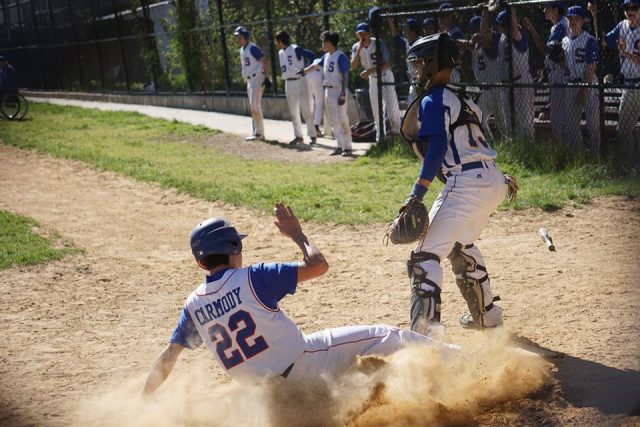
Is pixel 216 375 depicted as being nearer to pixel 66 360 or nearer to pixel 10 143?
pixel 66 360

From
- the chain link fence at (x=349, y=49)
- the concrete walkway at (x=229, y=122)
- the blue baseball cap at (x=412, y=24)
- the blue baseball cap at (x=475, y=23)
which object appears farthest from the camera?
the concrete walkway at (x=229, y=122)

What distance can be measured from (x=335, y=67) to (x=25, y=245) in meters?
7.40

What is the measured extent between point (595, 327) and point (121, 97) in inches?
1056

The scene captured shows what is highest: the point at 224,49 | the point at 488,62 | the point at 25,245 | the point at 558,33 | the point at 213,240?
the point at 224,49

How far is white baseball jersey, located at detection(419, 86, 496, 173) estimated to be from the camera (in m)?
5.40

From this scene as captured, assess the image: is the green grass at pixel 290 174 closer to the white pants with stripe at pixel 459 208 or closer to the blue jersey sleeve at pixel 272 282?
the white pants with stripe at pixel 459 208

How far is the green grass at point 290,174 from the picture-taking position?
10562 millimetres

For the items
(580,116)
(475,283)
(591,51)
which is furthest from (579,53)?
(475,283)

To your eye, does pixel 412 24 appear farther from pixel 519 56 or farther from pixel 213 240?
pixel 213 240

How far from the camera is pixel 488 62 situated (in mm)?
13211

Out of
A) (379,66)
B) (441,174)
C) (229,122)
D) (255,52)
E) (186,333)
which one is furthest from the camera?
(229,122)

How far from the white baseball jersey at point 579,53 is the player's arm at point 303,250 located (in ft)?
27.2

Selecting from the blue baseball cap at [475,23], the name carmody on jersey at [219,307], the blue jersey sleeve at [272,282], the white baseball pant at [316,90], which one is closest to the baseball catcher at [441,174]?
the blue jersey sleeve at [272,282]

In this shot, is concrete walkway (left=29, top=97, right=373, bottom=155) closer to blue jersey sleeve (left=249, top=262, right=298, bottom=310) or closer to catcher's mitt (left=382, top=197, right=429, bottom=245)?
catcher's mitt (left=382, top=197, right=429, bottom=245)
